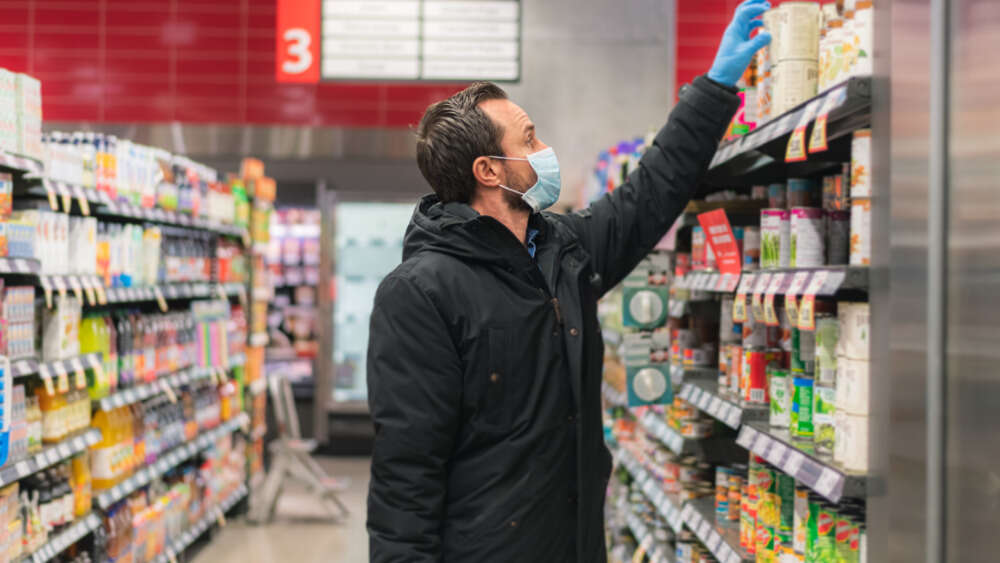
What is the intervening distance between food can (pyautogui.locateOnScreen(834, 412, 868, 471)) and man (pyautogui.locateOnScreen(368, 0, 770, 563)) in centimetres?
57

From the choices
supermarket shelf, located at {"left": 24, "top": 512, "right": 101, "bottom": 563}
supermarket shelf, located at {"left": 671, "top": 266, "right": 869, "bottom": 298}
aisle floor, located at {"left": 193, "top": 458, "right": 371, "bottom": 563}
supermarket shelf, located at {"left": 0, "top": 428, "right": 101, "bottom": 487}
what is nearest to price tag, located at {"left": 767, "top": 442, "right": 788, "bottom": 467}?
supermarket shelf, located at {"left": 671, "top": 266, "right": 869, "bottom": 298}

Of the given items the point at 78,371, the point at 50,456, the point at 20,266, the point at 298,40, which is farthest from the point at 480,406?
the point at 298,40

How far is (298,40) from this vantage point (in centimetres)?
711

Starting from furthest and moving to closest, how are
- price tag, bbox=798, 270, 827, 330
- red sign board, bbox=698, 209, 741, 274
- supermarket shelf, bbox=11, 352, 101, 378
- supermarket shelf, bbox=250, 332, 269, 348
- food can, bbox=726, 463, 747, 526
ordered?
supermarket shelf, bbox=250, 332, 269, 348 → supermarket shelf, bbox=11, 352, 101, 378 → food can, bbox=726, 463, 747, 526 → red sign board, bbox=698, 209, 741, 274 → price tag, bbox=798, 270, 827, 330

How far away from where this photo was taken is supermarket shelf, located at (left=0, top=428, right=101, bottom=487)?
3.68 m

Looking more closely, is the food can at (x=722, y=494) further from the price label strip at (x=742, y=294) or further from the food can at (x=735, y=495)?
the price label strip at (x=742, y=294)

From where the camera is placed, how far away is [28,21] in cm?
927

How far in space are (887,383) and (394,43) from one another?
18.5ft

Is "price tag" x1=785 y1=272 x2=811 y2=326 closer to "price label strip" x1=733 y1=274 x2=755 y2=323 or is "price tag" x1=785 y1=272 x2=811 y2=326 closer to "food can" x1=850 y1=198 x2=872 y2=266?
"food can" x1=850 y1=198 x2=872 y2=266

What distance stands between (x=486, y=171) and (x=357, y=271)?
799cm

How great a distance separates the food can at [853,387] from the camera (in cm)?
201

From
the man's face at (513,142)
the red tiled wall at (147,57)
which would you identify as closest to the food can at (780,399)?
the man's face at (513,142)

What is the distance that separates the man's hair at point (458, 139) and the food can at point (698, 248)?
1393 millimetres

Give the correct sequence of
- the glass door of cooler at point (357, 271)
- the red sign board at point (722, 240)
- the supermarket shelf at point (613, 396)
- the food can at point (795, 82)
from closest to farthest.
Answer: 1. the food can at point (795, 82)
2. the red sign board at point (722, 240)
3. the supermarket shelf at point (613, 396)
4. the glass door of cooler at point (357, 271)
